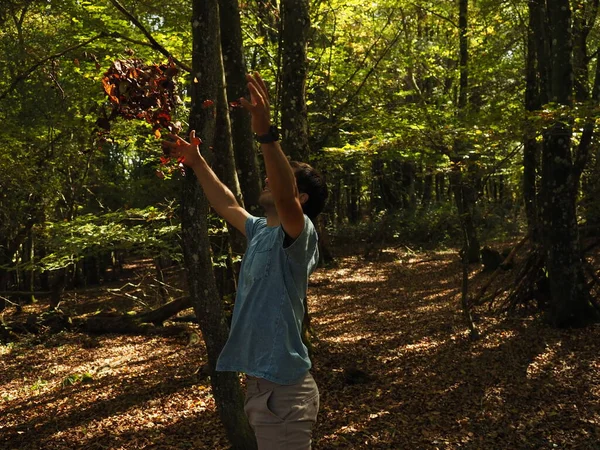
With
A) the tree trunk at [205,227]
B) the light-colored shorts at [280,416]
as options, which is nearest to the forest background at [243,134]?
the tree trunk at [205,227]

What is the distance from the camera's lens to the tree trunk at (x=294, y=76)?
7.23 m

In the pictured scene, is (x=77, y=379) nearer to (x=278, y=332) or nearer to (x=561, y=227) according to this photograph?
(x=278, y=332)

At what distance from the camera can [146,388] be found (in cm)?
734

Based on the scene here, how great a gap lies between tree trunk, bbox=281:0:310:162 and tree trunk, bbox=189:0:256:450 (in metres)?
3.38

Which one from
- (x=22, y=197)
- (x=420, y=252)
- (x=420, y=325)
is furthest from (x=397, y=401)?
(x=420, y=252)

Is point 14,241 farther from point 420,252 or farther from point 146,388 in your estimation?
point 420,252

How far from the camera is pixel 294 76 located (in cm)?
A: 735

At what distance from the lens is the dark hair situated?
251cm

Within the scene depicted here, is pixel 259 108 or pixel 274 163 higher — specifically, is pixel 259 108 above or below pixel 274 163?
above

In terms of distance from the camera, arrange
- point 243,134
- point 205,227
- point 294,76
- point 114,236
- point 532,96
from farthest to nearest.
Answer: point 532,96 → point 114,236 → point 294,76 → point 243,134 → point 205,227

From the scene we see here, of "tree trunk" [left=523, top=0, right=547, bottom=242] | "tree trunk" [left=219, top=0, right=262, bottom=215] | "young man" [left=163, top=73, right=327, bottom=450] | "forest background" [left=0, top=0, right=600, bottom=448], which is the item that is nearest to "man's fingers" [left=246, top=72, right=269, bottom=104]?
"young man" [left=163, top=73, right=327, bottom=450]

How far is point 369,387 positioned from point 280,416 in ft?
14.7

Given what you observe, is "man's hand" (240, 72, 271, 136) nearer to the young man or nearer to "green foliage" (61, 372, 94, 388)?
the young man

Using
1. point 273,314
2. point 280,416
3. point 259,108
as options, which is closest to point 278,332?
point 273,314
